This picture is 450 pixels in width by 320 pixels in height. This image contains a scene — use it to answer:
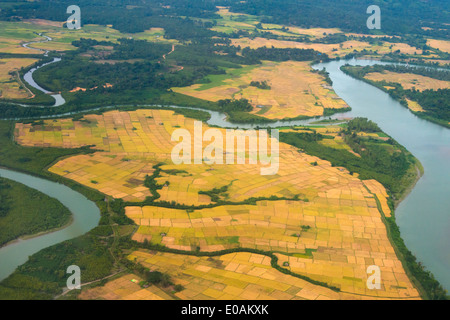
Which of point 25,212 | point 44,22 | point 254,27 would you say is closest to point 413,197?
point 25,212

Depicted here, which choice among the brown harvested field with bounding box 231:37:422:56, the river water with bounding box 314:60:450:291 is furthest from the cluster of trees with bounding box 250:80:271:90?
the brown harvested field with bounding box 231:37:422:56

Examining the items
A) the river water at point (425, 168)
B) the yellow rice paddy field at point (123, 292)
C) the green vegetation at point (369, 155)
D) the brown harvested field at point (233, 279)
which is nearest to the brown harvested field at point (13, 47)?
the green vegetation at point (369, 155)

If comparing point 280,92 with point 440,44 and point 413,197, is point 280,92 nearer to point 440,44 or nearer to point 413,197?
point 413,197

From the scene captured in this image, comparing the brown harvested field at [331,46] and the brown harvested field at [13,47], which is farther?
the brown harvested field at [331,46]

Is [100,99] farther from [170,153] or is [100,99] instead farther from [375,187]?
[375,187]

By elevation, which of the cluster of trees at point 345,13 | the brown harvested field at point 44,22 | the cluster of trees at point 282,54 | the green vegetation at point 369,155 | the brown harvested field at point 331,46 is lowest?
the green vegetation at point 369,155

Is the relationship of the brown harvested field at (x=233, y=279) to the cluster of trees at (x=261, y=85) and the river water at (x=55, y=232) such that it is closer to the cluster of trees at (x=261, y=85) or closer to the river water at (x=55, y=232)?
the river water at (x=55, y=232)

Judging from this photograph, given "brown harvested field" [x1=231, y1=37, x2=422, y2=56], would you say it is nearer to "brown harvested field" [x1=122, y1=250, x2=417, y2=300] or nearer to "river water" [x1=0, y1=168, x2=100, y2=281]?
"river water" [x1=0, y1=168, x2=100, y2=281]
